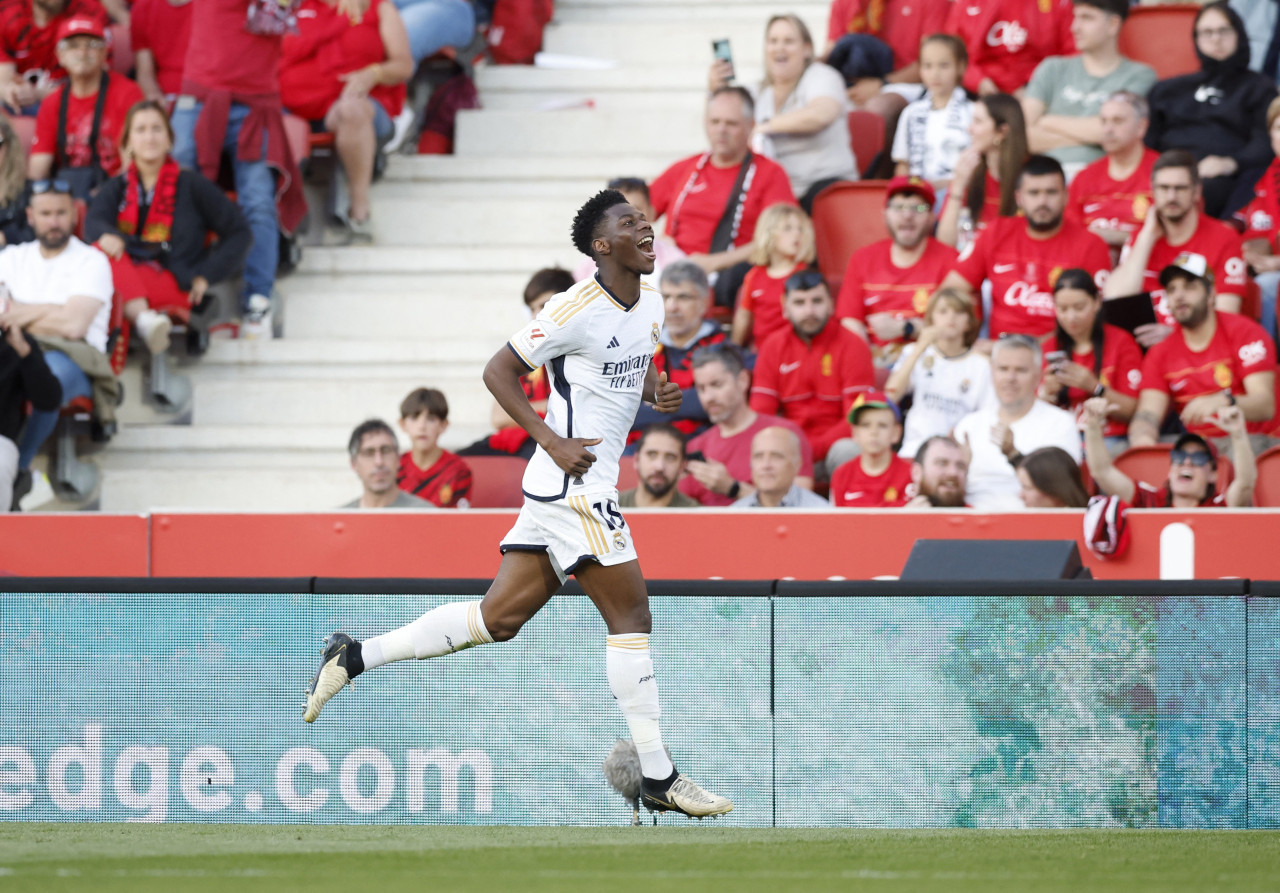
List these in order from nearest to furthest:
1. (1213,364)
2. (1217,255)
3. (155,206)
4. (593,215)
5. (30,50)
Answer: (593,215), (1213,364), (1217,255), (155,206), (30,50)

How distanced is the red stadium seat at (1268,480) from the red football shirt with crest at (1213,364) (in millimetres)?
543

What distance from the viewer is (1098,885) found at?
4660mm

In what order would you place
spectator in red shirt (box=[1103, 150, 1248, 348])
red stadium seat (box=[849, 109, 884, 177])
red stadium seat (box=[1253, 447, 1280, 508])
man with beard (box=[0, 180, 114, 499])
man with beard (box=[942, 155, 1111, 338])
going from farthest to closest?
red stadium seat (box=[849, 109, 884, 177]) → man with beard (box=[0, 180, 114, 499]) → man with beard (box=[942, 155, 1111, 338]) → spectator in red shirt (box=[1103, 150, 1248, 348]) → red stadium seat (box=[1253, 447, 1280, 508])

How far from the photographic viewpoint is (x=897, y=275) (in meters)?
9.42

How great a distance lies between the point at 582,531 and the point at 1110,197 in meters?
5.31

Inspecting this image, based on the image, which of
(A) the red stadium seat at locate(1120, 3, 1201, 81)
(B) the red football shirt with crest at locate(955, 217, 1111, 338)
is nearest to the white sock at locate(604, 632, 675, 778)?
(B) the red football shirt with crest at locate(955, 217, 1111, 338)

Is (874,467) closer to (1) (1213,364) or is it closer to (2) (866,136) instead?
(1) (1213,364)

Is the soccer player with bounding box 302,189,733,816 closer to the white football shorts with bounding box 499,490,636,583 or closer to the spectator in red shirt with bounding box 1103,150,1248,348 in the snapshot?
the white football shorts with bounding box 499,490,636,583

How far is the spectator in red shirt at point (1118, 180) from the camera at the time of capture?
30.9 ft

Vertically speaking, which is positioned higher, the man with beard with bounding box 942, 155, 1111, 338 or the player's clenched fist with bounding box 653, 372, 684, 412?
the man with beard with bounding box 942, 155, 1111, 338

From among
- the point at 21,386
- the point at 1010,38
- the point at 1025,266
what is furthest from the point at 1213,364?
the point at 21,386

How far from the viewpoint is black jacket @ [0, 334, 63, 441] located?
355 inches

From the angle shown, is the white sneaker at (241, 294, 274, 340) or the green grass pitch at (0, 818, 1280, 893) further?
the white sneaker at (241, 294, 274, 340)

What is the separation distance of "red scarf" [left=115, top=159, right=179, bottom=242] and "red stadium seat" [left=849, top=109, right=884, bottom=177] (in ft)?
13.7
